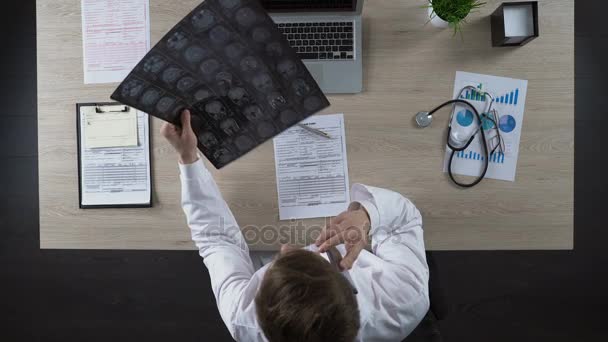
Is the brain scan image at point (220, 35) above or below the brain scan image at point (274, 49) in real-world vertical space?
above

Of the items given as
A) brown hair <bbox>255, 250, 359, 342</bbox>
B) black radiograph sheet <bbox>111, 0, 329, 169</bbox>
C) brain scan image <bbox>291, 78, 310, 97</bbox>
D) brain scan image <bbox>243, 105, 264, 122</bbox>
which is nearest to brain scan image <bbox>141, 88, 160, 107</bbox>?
black radiograph sheet <bbox>111, 0, 329, 169</bbox>

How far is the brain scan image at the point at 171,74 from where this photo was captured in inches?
36.2

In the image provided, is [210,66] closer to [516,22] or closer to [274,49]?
[274,49]

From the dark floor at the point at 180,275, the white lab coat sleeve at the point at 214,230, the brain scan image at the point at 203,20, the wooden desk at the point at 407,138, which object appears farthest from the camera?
the dark floor at the point at 180,275

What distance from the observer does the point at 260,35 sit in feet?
3.07

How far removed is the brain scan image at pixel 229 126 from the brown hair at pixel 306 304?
16.1 inches

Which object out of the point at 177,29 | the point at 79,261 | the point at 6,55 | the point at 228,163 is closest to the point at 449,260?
the point at 228,163

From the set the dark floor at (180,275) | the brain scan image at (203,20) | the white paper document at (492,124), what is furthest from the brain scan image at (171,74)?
the dark floor at (180,275)

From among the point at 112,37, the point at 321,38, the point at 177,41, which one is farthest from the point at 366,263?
the point at 112,37

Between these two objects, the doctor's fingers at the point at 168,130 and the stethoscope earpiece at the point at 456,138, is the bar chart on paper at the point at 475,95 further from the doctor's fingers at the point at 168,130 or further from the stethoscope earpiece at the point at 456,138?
the doctor's fingers at the point at 168,130

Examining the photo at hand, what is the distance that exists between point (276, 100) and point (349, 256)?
1.37ft

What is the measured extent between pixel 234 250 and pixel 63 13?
33.0 inches

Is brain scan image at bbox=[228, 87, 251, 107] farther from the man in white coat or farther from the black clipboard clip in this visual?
the black clipboard clip

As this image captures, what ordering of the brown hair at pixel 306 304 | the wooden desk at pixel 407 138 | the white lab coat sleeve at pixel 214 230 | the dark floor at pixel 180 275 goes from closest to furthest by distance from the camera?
the brown hair at pixel 306 304, the white lab coat sleeve at pixel 214 230, the wooden desk at pixel 407 138, the dark floor at pixel 180 275
